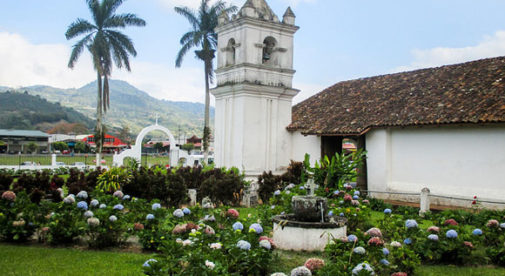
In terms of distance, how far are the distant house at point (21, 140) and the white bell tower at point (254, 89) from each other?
4649cm

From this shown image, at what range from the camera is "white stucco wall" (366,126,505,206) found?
12414 millimetres

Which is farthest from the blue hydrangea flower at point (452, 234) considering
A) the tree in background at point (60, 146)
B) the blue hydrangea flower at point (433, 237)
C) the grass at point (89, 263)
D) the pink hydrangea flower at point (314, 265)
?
the tree in background at point (60, 146)

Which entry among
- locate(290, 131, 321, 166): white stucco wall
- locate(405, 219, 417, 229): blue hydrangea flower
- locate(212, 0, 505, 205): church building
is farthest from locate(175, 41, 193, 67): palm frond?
locate(405, 219, 417, 229): blue hydrangea flower

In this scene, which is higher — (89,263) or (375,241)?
(375,241)

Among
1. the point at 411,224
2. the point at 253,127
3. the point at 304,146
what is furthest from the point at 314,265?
the point at 304,146

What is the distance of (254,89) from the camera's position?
16703 mm

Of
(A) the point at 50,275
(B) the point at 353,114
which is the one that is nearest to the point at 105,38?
(B) the point at 353,114

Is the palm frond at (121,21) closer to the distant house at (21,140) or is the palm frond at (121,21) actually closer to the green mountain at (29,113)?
the distant house at (21,140)

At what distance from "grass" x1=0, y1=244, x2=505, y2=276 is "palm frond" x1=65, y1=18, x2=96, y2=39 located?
22.0 metres

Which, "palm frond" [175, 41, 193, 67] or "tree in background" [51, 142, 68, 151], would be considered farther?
"tree in background" [51, 142, 68, 151]

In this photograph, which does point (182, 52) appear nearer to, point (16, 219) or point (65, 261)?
point (16, 219)

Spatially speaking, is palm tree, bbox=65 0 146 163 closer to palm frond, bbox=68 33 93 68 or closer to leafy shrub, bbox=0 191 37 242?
palm frond, bbox=68 33 93 68

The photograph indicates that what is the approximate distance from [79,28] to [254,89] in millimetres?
14827

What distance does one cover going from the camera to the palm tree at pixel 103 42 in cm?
2638
